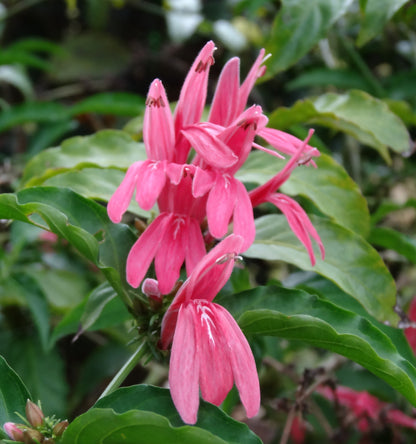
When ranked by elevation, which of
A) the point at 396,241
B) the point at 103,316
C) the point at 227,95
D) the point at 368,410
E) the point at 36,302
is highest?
the point at 227,95

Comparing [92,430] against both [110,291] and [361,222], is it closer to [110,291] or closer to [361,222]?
[110,291]

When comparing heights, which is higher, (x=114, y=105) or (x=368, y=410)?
(x=114, y=105)

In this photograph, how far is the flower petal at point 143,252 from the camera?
487 millimetres

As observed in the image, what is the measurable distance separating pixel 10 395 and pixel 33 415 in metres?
0.03

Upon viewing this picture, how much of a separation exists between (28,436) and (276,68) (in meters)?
0.54

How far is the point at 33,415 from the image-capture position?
497 millimetres

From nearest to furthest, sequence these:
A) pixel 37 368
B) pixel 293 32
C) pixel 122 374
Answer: pixel 122 374 → pixel 293 32 → pixel 37 368

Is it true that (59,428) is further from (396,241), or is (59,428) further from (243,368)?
(396,241)

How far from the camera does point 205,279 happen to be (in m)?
0.50

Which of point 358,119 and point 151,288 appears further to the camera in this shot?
point 358,119

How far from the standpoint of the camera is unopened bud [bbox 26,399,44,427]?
0.49m

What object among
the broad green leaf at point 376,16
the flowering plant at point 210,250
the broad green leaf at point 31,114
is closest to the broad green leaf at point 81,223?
the flowering plant at point 210,250

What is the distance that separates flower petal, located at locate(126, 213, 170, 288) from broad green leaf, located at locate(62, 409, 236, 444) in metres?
0.11

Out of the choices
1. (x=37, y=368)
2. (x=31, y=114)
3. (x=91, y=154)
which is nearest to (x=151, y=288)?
(x=91, y=154)
